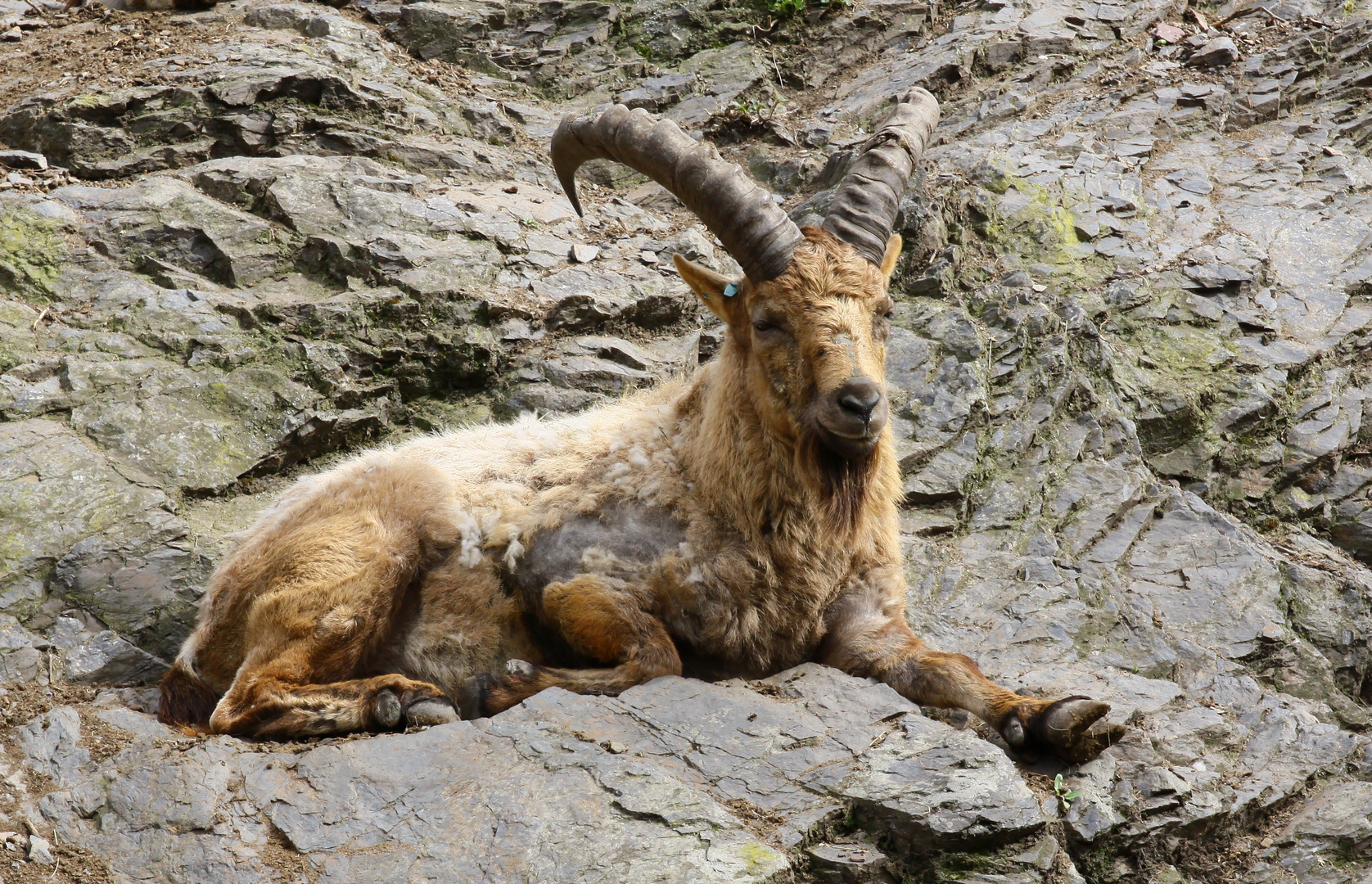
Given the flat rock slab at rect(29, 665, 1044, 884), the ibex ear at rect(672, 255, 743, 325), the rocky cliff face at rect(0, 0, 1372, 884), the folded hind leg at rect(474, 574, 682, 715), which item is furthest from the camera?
the ibex ear at rect(672, 255, 743, 325)

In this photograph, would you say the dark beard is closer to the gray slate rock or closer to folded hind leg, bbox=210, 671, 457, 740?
folded hind leg, bbox=210, 671, 457, 740

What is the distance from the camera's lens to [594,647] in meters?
5.93

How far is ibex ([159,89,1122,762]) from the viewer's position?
5.83 m

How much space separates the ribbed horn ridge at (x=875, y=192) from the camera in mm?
6652

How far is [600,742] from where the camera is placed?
16.8ft

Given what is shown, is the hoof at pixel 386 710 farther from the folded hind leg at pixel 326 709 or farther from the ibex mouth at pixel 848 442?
the ibex mouth at pixel 848 442

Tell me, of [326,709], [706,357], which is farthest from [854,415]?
[706,357]

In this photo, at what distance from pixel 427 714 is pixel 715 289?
2.96 m

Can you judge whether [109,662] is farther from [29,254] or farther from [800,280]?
[800,280]

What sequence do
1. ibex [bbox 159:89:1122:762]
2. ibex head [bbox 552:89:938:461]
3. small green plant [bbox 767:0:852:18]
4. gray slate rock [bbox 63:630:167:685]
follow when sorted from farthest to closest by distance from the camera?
small green plant [bbox 767:0:852:18] → gray slate rock [bbox 63:630:167:685] → ibex head [bbox 552:89:938:461] → ibex [bbox 159:89:1122:762]

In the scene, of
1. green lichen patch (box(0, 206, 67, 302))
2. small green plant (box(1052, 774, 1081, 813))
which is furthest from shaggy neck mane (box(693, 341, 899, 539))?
green lichen patch (box(0, 206, 67, 302))

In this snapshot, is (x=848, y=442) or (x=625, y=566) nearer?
(x=848, y=442)

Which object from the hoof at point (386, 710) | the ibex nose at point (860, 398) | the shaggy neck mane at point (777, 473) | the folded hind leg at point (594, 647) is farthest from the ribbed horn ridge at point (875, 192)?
the hoof at point (386, 710)

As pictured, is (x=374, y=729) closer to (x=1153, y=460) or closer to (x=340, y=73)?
(x=1153, y=460)
